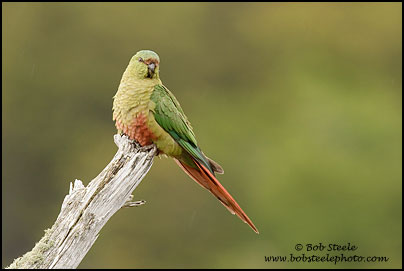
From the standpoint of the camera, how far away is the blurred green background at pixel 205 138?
20.2m

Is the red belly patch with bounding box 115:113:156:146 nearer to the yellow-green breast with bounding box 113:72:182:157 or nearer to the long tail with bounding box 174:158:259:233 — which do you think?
the yellow-green breast with bounding box 113:72:182:157

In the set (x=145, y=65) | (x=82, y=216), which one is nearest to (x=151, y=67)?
(x=145, y=65)

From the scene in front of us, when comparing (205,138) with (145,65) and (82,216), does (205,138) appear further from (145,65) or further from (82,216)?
(82,216)

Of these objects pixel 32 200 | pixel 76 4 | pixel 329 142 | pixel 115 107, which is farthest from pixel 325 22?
pixel 115 107

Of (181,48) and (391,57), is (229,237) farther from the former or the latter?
(391,57)

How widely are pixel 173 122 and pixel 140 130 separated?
32 cm

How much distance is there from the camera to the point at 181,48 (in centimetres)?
2289

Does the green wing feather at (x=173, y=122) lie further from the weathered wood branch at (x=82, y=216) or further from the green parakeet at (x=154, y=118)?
the weathered wood branch at (x=82, y=216)

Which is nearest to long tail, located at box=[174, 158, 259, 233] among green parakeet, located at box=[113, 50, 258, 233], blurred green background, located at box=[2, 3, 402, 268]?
green parakeet, located at box=[113, 50, 258, 233]

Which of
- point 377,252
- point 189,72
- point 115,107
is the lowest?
point 377,252

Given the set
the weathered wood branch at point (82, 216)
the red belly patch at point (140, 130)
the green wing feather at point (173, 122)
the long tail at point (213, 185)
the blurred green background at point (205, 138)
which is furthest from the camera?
the blurred green background at point (205, 138)

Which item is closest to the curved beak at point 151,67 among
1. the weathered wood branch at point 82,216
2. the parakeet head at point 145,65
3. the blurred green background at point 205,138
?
the parakeet head at point 145,65

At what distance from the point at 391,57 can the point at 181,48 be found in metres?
7.57

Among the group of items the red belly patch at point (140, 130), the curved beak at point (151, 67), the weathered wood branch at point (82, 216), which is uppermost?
the curved beak at point (151, 67)
